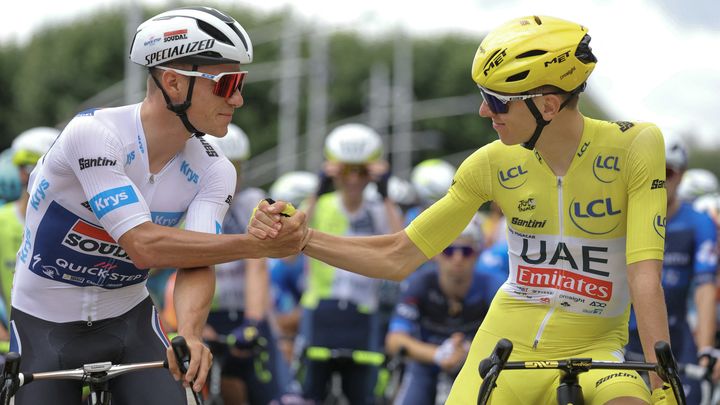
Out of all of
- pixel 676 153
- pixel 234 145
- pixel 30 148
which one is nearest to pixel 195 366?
pixel 676 153

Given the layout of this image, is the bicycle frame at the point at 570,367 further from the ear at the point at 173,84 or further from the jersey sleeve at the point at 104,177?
the ear at the point at 173,84

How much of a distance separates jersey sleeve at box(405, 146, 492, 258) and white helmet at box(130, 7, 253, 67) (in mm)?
1209

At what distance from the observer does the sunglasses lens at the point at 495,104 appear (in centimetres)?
583

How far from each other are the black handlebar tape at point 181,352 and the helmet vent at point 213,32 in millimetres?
1542

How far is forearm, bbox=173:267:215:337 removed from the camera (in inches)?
225

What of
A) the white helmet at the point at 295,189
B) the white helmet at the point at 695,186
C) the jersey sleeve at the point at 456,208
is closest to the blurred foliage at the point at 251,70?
the white helmet at the point at 295,189

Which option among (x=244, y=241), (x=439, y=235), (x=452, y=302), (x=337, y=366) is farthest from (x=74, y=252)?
(x=337, y=366)

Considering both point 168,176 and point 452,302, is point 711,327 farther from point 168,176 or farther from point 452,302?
point 168,176

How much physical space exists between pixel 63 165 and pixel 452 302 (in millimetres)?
5236

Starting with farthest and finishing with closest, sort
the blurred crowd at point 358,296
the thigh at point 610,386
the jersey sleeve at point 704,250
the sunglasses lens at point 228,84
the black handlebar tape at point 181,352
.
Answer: the blurred crowd at point 358,296 → the jersey sleeve at point 704,250 → the sunglasses lens at point 228,84 → the thigh at point 610,386 → the black handlebar tape at point 181,352

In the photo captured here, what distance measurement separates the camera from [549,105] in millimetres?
5840

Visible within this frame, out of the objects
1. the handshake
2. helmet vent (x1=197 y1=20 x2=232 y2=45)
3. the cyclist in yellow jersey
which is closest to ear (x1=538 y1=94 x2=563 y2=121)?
the cyclist in yellow jersey

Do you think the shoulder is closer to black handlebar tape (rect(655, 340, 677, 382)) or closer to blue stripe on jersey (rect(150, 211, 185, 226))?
black handlebar tape (rect(655, 340, 677, 382))

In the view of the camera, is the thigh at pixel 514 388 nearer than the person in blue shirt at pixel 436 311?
Yes
